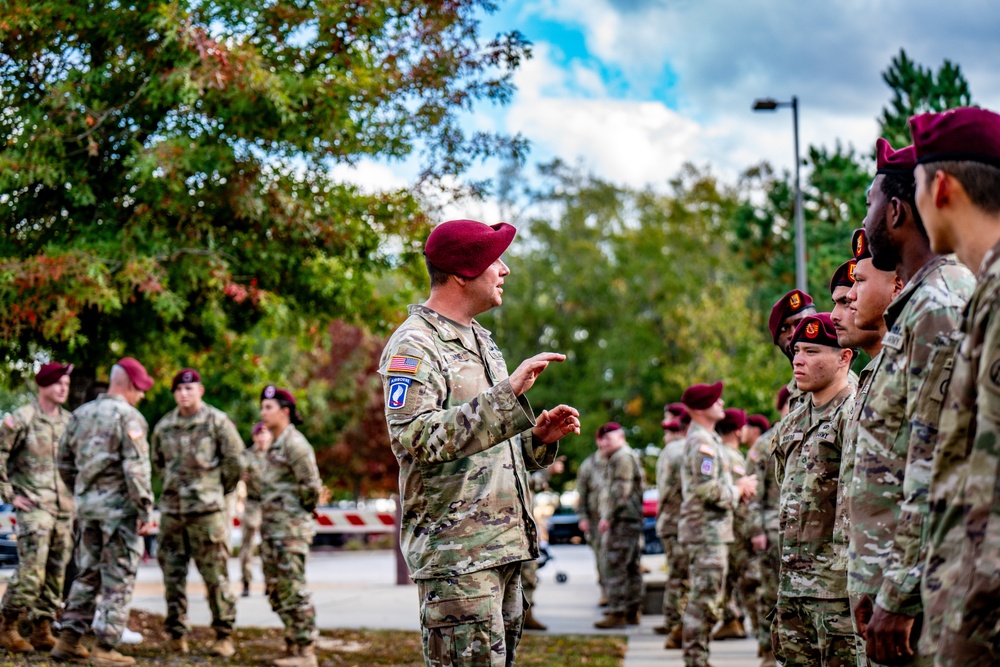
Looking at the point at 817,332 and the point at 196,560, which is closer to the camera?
the point at 817,332

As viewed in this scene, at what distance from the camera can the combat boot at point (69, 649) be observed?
8.30 metres

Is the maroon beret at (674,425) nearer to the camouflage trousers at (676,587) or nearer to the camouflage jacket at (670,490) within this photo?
the camouflage jacket at (670,490)

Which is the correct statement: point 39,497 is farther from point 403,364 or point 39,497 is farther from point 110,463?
point 403,364

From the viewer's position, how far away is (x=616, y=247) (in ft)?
146

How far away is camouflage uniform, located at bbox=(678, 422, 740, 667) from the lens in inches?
329

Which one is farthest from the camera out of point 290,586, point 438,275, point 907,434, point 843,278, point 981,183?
point 290,586

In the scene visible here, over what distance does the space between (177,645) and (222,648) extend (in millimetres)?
455

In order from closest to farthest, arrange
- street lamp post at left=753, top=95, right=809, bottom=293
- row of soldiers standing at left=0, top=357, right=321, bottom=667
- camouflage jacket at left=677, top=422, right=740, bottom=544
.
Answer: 1. row of soldiers standing at left=0, top=357, right=321, bottom=667
2. camouflage jacket at left=677, top=422, right=740, bottom=544
3. street lamp post at left=753, top=95, right=809, bottom=293

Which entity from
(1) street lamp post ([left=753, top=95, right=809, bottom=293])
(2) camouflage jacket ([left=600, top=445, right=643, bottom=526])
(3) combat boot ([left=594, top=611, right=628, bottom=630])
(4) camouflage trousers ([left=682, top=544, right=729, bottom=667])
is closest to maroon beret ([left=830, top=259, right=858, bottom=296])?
(4) camouflage trousers ([left=682, top=544, right=729, bottom=667])

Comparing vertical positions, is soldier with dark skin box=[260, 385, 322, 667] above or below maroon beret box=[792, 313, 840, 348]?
below

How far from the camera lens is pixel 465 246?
414cm

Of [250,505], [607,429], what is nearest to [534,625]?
[607,429]

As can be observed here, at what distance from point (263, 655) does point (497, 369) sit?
6.18 meters

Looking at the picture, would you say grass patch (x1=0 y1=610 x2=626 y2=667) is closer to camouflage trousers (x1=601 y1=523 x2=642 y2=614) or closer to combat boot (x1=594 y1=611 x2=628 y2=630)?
combat boot (x1=594 y1=611 x2=628 y2=630)
